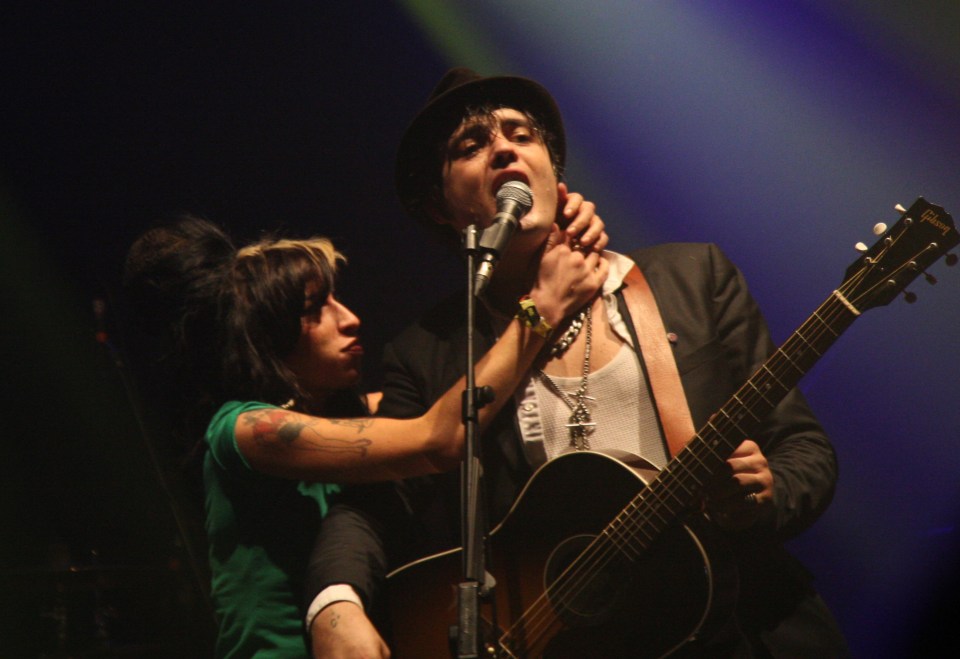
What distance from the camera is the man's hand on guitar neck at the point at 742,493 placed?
1878mm

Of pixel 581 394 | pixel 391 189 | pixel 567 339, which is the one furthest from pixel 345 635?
pixel 391 189

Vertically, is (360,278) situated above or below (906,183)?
below

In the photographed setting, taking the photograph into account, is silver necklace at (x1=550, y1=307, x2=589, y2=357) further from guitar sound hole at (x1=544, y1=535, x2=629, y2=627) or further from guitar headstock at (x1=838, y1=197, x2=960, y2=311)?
guitar headstock at (x1=838, y1=197, x2=960, y2=311)

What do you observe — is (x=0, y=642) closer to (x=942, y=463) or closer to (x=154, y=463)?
(x=154, y=463)

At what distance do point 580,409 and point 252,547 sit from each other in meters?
1.08

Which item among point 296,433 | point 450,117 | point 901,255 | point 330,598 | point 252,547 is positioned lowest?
point 252,547

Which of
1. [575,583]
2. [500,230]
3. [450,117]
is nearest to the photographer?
[500,230]

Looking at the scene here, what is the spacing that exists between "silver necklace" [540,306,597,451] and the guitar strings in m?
0.28

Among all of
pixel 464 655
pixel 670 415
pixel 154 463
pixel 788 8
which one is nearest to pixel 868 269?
pixel 670 415

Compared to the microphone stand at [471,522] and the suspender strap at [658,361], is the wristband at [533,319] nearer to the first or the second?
the suspender strap at [658,361]

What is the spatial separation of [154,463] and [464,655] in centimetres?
296

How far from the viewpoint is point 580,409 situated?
2.25 metres

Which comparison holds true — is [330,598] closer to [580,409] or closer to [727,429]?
[580,409]

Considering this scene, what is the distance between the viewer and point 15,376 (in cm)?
436
